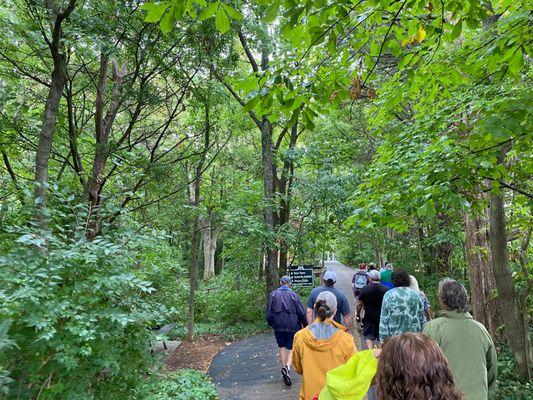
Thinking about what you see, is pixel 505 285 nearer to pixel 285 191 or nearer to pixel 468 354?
pixel 468 354

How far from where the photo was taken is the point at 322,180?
43.5 ft

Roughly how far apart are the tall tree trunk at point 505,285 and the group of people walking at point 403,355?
2.24 m

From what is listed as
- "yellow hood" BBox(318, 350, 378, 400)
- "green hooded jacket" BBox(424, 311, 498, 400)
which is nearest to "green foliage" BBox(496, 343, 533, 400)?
"green hooded jacket" BBox(424, 311, 498, 400)

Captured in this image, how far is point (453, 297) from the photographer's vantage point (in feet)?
10.3

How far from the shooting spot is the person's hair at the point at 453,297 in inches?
123

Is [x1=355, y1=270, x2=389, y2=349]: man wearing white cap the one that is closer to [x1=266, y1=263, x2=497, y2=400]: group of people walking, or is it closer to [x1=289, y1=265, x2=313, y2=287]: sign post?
[x1=266, y1=263, x2=497, y2=400]: group of people walking

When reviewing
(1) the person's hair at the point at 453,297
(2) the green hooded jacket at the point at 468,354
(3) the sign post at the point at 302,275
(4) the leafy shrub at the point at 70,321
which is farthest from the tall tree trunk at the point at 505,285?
(3) the sign post at the point at 302,275

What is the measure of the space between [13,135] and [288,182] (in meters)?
11.4

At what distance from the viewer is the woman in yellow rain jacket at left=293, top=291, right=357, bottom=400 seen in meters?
3.27

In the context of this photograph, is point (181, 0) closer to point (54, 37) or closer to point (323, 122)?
point (54, 37)

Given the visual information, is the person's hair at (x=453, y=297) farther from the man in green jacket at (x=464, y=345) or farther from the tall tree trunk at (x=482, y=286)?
the tall tree trunk at (x=482, y=286)

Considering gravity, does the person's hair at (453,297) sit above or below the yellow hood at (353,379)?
above

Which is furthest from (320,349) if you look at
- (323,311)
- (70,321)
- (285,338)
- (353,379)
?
(285,338)

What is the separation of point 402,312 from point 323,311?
1589 mm
